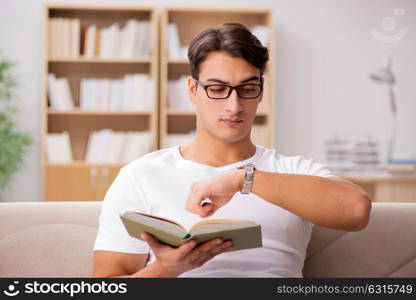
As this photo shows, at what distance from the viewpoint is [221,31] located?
1.62m

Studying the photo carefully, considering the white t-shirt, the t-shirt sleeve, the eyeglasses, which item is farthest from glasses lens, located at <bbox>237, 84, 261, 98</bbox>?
the t-shirt sleeve

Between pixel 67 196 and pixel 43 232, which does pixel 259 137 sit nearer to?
pixel 67 196

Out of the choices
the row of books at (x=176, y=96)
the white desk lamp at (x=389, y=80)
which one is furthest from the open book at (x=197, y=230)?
the white desk lamp at (x=389, y=80)

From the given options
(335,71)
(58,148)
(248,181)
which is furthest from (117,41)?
(248,181)

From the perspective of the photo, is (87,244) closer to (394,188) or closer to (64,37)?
(394,188)

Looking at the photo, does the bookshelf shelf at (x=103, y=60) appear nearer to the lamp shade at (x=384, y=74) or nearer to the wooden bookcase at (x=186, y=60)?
the wooden bookcase at (x=186, y=60)

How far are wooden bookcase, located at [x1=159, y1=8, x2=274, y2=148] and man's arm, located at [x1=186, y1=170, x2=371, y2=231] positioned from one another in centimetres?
321

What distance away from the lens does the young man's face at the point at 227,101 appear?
5.14 feet

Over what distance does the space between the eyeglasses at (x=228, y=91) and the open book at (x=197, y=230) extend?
442 mm

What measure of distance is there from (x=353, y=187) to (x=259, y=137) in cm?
325

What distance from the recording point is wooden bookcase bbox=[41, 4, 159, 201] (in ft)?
14.8

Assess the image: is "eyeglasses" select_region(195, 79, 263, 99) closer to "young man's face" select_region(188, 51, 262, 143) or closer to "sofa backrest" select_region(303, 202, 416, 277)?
"young man's face" select_region(188, 51, 262, 143)

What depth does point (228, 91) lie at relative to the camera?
5.17ft

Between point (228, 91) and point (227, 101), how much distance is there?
0.09ft
